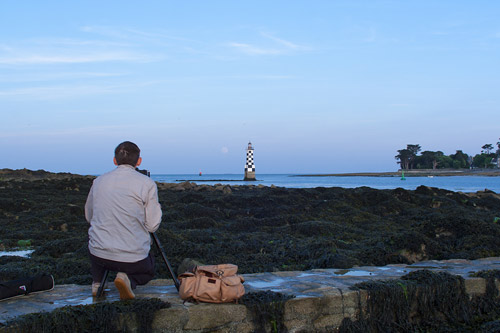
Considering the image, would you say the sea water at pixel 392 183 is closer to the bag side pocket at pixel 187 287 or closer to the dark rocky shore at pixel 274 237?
the dark rocky shore at pixel 274 237

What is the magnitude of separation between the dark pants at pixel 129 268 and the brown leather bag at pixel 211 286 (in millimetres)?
509

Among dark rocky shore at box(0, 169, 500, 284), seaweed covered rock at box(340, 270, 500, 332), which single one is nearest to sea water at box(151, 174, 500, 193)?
dark rocky shore at box(0, 169, 500, 284)

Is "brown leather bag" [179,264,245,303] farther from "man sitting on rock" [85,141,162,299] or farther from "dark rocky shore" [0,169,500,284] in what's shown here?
"dark rocky shore" [0,169,500,284]

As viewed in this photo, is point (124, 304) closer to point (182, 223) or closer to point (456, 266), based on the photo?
point (456, 266)

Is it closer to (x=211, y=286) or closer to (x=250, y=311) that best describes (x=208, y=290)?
(x=211, y=286)

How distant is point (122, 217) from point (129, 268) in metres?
0.54

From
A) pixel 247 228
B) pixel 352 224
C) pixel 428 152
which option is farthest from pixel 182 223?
pixel 428 152

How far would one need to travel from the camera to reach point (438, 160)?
→ 122 metres

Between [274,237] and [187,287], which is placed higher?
[187,287]

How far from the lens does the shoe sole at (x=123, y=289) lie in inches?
168

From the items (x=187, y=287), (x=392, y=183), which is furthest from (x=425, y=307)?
(x=392, y=183)

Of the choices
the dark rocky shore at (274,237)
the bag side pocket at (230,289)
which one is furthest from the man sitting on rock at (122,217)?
the dark rocky shore at (274,237)

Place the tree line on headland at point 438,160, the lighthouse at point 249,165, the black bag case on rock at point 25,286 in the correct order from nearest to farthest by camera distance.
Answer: the black bag case on rock at point 25,286 → the lighthouse at point 249,165 → the tree line on headland at point 438,160

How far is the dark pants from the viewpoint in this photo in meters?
4.55
